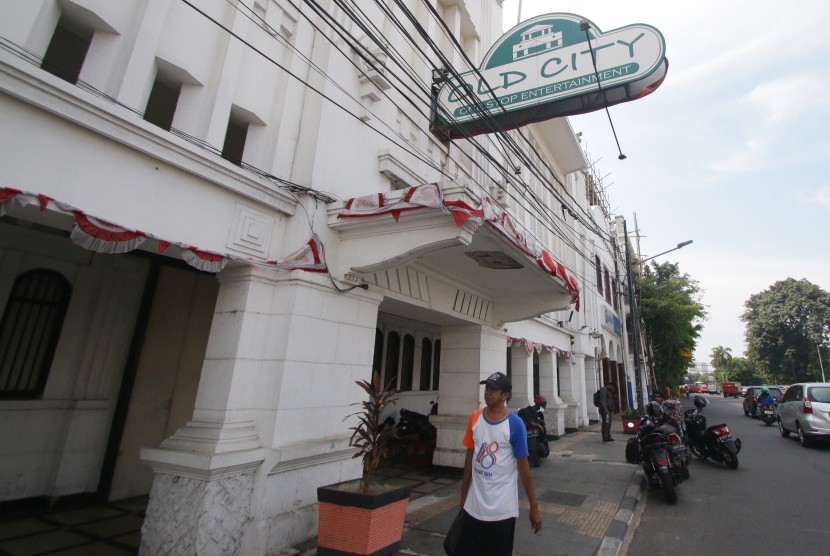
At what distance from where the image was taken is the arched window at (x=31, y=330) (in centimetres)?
498

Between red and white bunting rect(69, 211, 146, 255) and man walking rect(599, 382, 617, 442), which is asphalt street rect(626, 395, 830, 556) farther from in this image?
red and white bunting rect(69, 211, 146, 255)

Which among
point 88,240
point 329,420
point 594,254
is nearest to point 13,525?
point 329,420

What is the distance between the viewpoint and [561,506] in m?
5.94

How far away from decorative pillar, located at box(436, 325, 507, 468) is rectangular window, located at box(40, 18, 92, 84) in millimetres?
6979

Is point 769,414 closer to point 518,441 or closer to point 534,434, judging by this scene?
point 534,434

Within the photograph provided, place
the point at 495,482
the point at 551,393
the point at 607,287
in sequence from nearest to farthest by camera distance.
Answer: the point at 495,482 → the point at 551,393 → the point at 607,287

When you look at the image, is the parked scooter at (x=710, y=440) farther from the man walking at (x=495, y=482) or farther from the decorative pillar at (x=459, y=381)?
the man walking at (x=495, y=482)

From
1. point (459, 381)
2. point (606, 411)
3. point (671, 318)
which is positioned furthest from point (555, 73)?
point (671, 318)

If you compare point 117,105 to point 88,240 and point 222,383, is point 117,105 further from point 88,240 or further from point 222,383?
point 222,383

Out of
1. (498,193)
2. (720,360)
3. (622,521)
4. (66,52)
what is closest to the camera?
(66,52)

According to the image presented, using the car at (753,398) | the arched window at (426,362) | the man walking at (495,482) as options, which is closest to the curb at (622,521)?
the man walking at (495,482)

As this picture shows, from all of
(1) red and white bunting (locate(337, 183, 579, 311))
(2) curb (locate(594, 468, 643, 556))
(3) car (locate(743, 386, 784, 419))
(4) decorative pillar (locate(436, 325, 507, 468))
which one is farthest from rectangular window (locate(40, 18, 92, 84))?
(3) car (locate(743, 386, 784, 419))

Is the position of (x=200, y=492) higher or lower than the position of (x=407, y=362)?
lower

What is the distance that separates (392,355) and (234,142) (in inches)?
263
